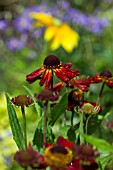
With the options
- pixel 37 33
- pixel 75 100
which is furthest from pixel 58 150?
pixel 37 33

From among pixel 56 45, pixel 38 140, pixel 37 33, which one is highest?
pixel 37 33

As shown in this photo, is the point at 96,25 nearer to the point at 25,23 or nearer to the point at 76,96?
the point at 25,23

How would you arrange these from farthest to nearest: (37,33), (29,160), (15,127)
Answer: (37,33), (15,127), (29,160)

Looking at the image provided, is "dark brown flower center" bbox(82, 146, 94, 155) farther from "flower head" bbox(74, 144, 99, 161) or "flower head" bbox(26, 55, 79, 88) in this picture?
"flower head" bbox(26, 55, 79, 88)

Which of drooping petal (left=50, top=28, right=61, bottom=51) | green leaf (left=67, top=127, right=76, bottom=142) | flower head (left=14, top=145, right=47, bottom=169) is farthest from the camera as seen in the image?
drooping petal (left=50, top=28, right=61, bottom=51)

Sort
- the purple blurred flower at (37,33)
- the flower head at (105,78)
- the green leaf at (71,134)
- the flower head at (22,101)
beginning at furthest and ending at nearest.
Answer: the purple blurred flower at (37,33), the flower head at (105,78), the green leaf at (71,134), the flower head at (22,101)

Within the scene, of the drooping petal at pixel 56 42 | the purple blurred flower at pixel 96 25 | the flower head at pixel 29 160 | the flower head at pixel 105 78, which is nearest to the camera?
the flower head at pixel 29 160

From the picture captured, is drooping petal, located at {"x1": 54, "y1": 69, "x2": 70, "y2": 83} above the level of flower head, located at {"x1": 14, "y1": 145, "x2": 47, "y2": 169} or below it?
above

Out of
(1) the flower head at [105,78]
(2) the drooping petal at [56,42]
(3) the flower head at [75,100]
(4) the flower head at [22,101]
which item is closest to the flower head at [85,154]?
(4) the flower head at [22,101]

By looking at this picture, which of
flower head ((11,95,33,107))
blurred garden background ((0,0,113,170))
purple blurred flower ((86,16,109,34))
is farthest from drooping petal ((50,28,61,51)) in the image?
flower head ((11,95,33,107))

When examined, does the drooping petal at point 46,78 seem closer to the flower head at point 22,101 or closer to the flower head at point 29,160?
the flower head at point 22,101

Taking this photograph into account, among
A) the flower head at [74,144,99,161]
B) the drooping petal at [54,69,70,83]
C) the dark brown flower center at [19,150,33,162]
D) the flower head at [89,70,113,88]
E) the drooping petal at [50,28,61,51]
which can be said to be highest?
the drooping petal at [50,28,61,51]

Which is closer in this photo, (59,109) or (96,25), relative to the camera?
(59,109)
